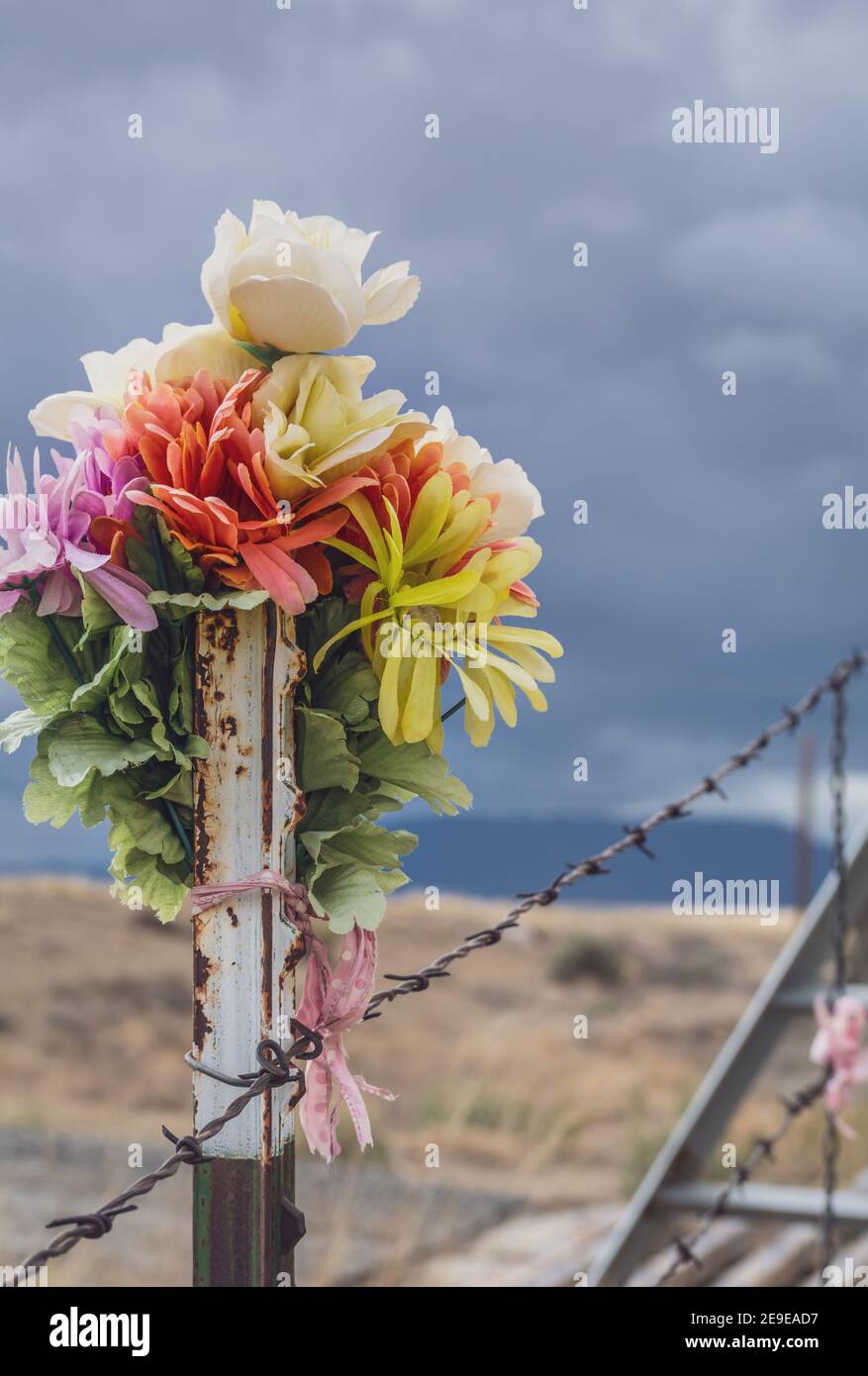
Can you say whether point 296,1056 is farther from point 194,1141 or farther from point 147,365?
point 147,365

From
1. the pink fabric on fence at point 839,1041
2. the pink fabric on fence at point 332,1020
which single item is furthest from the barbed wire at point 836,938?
the pink fabric on fence at point 332,1020

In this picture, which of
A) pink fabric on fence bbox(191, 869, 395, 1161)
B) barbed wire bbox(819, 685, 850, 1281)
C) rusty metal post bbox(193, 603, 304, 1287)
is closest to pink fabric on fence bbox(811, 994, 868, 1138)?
barbed wire bbox(819, 685, 850, 1281)

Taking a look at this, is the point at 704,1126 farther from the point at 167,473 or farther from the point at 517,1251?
the point at 517,1251

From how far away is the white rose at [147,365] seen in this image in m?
1.21

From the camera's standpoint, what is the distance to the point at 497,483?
1.29 m

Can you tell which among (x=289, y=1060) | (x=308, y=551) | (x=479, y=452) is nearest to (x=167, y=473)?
(x=308, y=551)

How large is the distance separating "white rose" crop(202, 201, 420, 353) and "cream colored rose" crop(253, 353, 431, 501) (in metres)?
0.03

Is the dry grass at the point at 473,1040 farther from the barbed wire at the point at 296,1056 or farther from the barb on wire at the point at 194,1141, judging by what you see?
the barb on wire at the point at 194,1141

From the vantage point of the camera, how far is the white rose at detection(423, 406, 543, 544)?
4.21ft

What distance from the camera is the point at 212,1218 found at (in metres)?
1.19

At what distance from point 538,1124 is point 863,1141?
2.04 m

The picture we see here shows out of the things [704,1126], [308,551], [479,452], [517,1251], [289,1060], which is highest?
[479,452]

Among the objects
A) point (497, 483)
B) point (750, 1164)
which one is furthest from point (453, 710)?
point (750, 1164)

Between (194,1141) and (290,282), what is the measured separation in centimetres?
78
